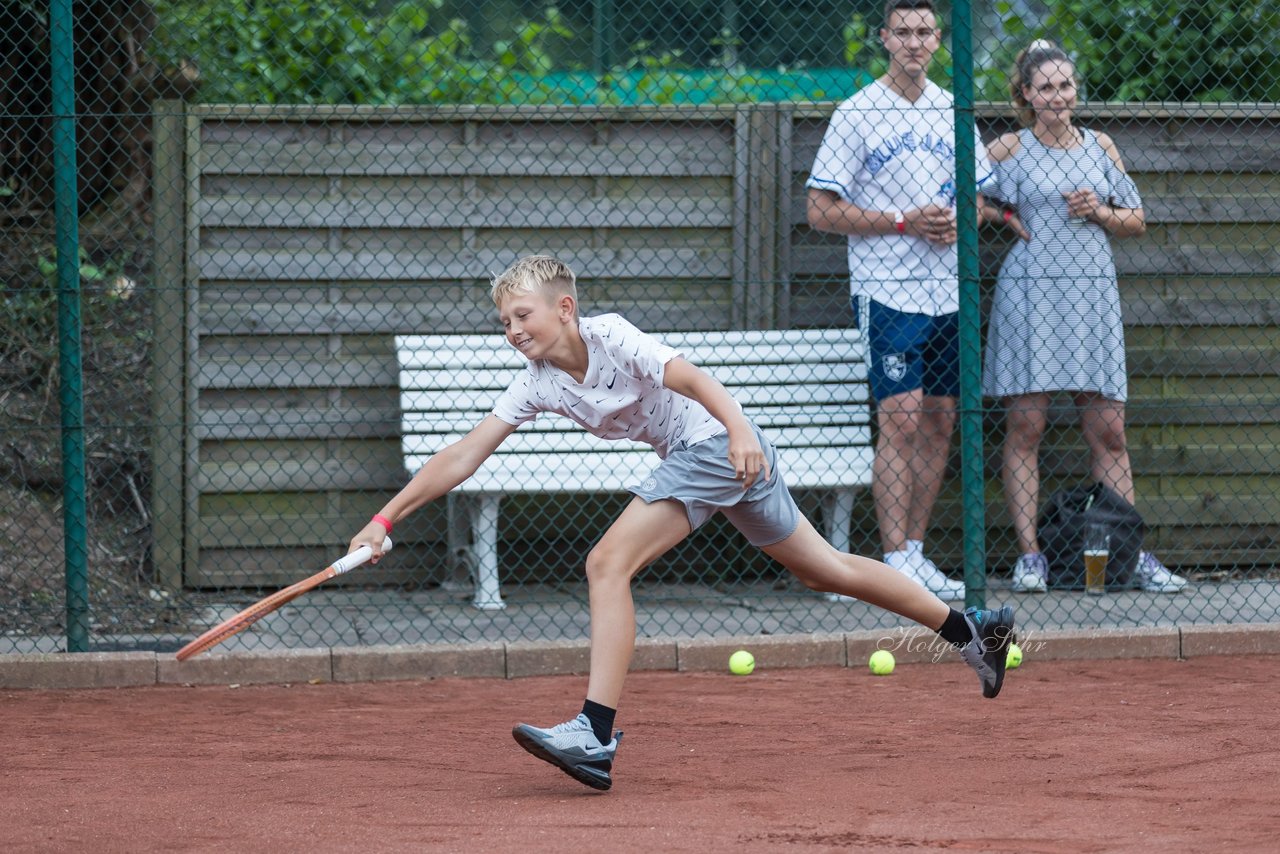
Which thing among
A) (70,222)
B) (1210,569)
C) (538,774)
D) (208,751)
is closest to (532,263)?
(538,774)

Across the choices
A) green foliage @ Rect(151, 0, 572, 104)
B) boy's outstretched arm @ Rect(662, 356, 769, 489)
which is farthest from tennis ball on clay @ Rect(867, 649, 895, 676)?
green foliage @ Rect(151, 0, 572, 104)

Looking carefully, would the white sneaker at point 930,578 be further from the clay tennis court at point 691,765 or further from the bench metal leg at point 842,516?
the clay tennis court at point 691,765

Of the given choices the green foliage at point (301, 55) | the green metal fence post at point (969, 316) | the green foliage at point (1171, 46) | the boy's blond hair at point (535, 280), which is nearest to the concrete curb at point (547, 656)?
the green metal fence post at point (969, 316)

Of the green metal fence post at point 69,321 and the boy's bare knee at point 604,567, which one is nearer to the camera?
the boy's bare knee at point 604,567

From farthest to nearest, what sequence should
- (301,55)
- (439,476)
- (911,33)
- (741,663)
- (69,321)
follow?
(301,55)
(911,33)
(741,663)
(69,321)
(439,476)

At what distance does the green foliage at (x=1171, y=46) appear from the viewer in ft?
24.6

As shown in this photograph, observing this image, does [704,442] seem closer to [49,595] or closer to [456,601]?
[456,601]

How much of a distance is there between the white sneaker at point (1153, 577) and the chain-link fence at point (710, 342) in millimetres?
16

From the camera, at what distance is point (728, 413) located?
4.06 meters

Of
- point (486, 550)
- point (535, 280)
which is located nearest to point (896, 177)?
point (486, 550)

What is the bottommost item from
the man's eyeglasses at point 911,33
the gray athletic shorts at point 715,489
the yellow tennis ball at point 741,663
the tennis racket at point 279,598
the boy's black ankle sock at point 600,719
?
the yellow tennis ball at point 741,663

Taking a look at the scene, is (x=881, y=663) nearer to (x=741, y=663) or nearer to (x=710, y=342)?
(x=741, y=663)

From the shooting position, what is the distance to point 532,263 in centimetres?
422

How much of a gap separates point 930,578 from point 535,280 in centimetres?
300
